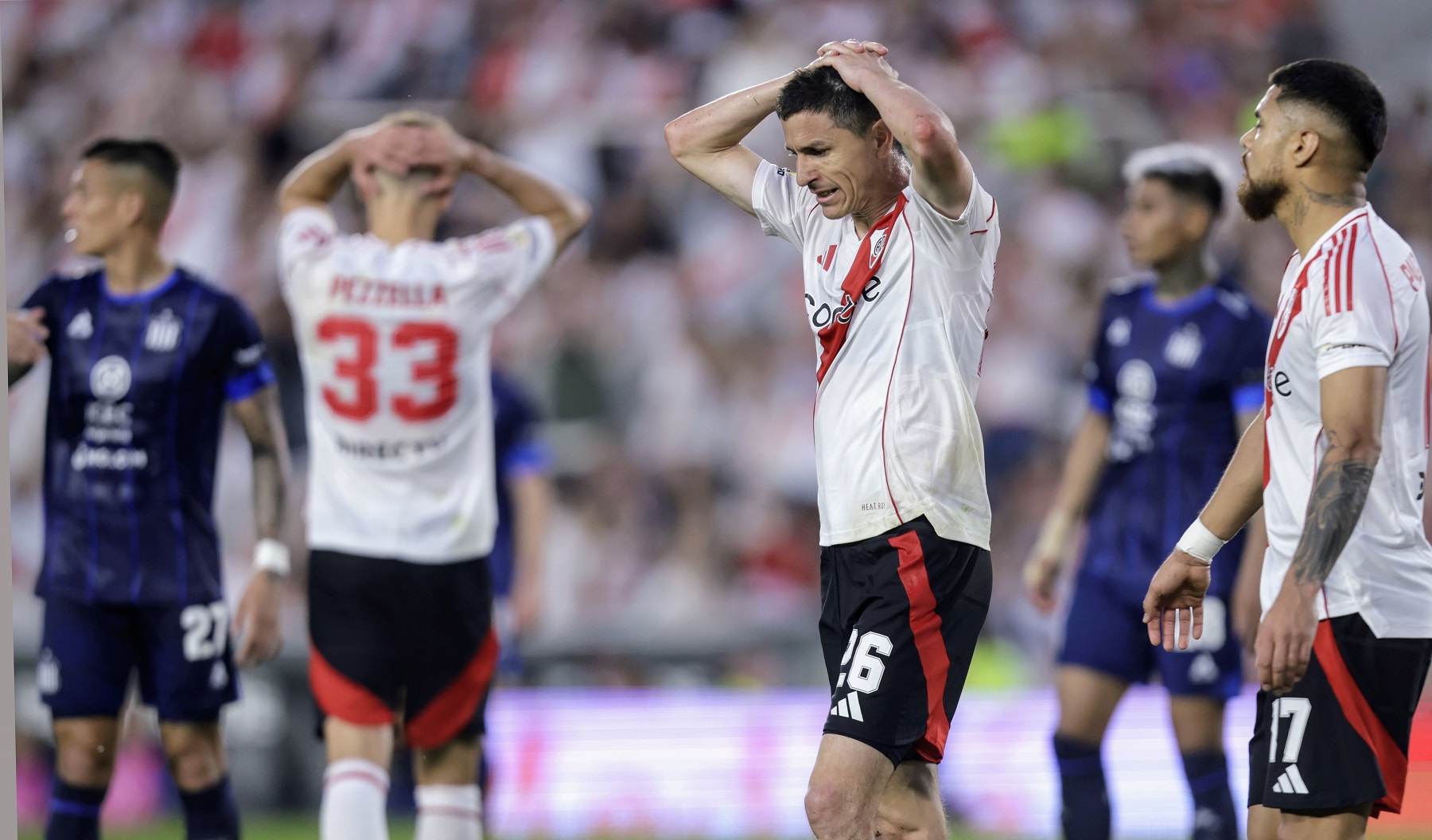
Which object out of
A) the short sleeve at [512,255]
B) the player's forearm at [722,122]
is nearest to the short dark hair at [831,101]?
the player's forearm at [722,122]

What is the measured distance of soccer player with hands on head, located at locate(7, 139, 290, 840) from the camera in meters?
5.28

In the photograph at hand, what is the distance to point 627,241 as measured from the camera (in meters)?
10.8

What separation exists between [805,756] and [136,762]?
11.3 feet

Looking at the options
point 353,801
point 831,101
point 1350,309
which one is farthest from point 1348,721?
point 353,801

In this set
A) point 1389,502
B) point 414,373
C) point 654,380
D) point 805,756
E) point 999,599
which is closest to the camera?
point 1389,502

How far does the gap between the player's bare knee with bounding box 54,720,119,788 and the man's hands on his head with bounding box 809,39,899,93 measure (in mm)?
3393

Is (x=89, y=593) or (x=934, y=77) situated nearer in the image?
(x=89, y=593)

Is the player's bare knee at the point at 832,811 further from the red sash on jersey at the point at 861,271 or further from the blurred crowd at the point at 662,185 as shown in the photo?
the blurred crowd at the point at 662,185

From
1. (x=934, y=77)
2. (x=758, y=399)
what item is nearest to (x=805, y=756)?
(x=758, y=399)

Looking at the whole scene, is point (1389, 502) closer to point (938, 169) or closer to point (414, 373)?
point (938, 169)

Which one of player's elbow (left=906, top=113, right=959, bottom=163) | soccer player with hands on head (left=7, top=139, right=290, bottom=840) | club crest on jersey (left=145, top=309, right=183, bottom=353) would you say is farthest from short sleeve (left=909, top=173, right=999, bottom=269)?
club crest on jersey (left=145, top=309, right=183, bottom=353)

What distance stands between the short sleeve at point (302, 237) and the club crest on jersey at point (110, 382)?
67cm

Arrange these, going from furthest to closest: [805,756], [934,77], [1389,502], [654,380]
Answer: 1. [934,77]
2. [654,380]
3. [805,756]
4. [1389,502]

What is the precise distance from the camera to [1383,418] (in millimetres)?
3498
